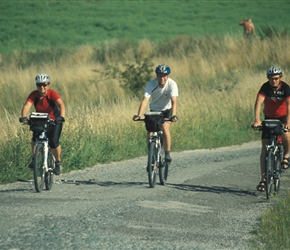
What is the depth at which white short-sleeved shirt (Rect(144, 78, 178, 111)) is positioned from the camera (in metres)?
13.3

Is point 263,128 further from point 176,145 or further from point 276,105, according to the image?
point 176,145

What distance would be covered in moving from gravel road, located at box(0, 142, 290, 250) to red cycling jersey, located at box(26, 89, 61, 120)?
3.64ft

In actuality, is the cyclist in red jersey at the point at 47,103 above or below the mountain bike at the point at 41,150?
above

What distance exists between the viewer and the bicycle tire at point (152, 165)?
1276cm

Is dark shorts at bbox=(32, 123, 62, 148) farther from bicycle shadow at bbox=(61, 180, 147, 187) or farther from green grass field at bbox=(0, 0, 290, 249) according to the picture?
green grass field at bbox=(0, 0, 290, 249)

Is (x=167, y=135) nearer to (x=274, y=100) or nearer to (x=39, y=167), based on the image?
(x=274, y=100)

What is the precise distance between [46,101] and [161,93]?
1761 mm

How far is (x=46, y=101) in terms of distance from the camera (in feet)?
41.2

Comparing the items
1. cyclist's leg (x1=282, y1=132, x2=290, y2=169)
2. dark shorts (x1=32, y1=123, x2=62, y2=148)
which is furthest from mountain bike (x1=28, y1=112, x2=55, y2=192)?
cyclist's leg (x1=282, y1=132, x2=290, y2=169)

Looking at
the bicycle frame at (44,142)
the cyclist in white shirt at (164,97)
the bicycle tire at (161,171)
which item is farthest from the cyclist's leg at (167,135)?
the bicycle frame at (44,142)

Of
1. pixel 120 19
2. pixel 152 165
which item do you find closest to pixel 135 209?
pixel 152 165

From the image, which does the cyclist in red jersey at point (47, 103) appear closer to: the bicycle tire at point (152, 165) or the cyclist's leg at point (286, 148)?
the bicycle tire at point (152, 165)

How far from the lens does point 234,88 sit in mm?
25281

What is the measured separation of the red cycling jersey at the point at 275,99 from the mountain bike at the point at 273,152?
0.28 metres
